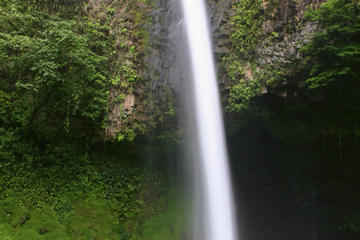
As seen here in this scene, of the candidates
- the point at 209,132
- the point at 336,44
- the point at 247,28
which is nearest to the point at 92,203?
the point at 209,132

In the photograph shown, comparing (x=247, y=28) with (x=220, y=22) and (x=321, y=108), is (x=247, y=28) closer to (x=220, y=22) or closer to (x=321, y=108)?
(x=220, y=22)

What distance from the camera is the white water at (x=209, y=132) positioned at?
21.2 feet

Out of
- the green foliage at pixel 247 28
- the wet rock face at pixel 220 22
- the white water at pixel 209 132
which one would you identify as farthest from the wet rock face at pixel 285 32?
the white water at pixel 209 132

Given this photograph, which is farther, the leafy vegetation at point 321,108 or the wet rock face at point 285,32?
the wet rock face at point 285,32

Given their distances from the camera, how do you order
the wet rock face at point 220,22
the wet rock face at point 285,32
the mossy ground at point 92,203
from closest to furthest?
the mossy ground at point 92,203
the wet rock face at point 285,32
the wet rock face at point 220,22

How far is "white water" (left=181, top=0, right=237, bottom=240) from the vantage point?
21.2 ft

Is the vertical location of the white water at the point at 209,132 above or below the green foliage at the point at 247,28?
below

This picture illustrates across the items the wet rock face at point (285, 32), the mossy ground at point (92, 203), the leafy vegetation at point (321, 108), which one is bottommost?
the mossy ground at point (92, 203)

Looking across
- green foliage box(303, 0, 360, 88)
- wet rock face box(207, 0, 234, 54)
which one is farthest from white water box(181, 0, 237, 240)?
green foliage box(303, 0, 360, 88)

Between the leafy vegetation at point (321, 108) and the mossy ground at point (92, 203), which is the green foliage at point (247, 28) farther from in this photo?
the mossy ground at point (92, 203)

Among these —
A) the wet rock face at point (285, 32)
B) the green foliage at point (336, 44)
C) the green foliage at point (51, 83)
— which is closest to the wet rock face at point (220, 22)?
the wet rock face at point (285, 32)

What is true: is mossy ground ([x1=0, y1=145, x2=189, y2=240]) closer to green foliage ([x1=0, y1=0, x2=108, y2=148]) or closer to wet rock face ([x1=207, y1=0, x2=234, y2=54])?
green foliage ([x1=0, y1=0, x2=108, y2=148])

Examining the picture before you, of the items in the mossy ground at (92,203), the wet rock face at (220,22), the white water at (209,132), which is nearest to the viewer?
the mossy ground at (92,203)

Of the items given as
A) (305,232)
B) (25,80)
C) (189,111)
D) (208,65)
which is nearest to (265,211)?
(305,232)
